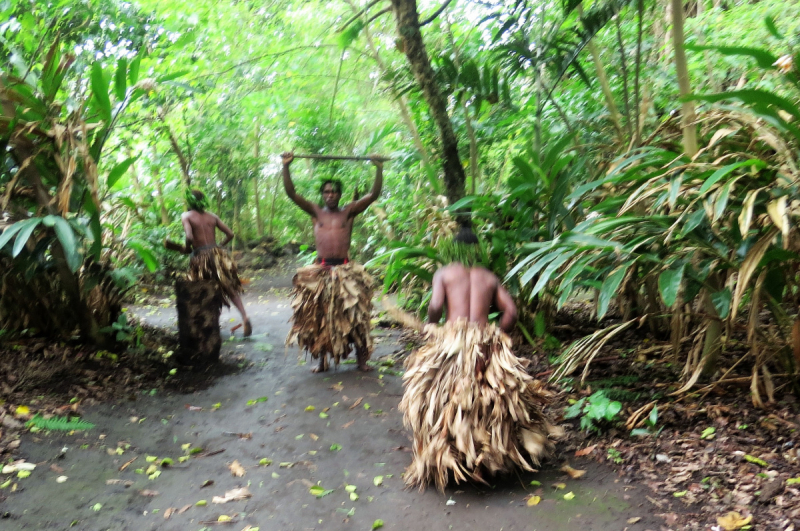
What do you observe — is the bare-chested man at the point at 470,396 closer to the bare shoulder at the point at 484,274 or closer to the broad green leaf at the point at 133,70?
the bare shoulder at the point at 484,274

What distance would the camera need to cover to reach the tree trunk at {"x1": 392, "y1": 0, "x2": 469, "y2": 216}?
398 cm

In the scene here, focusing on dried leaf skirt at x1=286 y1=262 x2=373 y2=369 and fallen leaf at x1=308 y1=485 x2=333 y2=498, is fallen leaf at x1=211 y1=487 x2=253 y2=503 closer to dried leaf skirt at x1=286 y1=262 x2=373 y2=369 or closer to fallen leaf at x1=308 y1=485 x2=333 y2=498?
fallen leaf at x1=308 y1=485 x2=333 y2=498

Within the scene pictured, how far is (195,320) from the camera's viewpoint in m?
4.42

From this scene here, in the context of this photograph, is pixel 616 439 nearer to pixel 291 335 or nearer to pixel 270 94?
pixel 291 335

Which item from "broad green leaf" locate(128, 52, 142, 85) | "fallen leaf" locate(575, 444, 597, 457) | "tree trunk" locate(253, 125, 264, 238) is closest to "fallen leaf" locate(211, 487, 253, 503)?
"fallen leaf" locate(575, 444, 597, 457)

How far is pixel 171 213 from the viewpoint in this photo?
10.7 meters

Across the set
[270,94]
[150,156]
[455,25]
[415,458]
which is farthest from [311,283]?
[150,156]

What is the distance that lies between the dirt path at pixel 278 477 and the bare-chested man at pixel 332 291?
1.17 ft

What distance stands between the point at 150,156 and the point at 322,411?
27.1 feet

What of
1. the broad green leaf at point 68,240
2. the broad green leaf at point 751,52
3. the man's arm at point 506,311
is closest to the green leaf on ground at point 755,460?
the man's arm at point 506,311

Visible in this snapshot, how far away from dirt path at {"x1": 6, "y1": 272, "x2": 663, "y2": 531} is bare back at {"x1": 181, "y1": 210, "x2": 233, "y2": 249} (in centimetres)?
174

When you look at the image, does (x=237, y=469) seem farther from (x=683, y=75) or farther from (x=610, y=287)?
(x=683, y=75)

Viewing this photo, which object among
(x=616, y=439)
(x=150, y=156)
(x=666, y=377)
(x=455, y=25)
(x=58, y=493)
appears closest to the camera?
(x=58, y=493)

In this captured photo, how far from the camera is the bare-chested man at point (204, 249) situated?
514 cm
